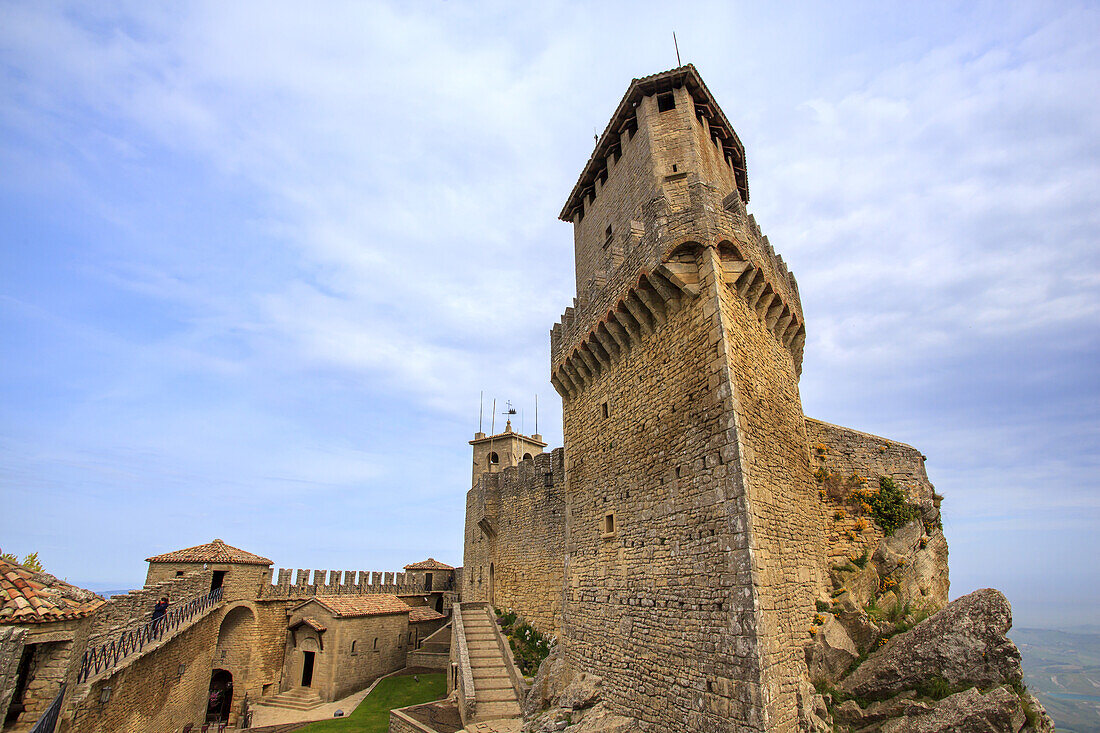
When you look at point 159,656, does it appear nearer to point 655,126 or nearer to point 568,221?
point 568,221

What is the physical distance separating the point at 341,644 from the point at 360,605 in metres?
2.68

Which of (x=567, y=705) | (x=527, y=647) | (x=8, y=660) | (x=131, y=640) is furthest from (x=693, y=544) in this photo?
(x=131, y=640)

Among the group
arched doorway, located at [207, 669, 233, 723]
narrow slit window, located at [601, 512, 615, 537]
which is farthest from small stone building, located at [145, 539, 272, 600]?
narrow slit window, located at [601, 512, 615, 537]

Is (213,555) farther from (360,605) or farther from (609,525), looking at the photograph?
(609,525)

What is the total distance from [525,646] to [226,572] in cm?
1626

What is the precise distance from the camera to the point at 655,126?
13062mm

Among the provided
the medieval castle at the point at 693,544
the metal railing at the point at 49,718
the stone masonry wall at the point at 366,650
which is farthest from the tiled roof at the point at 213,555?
the metal railing at the point at 49,718

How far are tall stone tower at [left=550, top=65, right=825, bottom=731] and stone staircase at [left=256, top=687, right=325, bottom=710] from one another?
57.0ft

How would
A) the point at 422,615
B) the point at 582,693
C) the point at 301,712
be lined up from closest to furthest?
the point at 582,693
the point at 301,712
the point at 422,615

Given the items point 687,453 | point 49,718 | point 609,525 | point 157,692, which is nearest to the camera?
point 49,718

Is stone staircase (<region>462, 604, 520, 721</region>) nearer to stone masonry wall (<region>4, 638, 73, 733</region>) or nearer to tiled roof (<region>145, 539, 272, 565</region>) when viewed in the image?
stone masonry wall (<region>4, 638, 73, 733</region>)

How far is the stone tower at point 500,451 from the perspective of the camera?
116 ft

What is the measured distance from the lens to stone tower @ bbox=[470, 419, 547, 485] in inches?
1394

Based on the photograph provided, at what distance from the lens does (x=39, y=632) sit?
6754 millimetres
